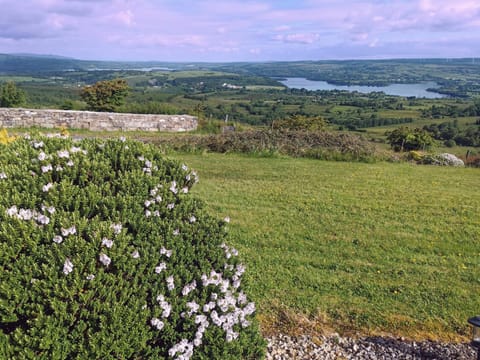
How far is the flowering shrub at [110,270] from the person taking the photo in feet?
6.54

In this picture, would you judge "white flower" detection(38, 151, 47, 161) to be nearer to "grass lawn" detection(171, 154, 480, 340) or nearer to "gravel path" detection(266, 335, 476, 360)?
"grass lawn" detection(171, 154, 480, 340)

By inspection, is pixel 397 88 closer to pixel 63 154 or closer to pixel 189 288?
pixel 63 154

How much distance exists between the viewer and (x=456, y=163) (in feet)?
42.5

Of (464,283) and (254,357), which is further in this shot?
(464,283)

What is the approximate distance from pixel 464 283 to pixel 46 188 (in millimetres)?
4345

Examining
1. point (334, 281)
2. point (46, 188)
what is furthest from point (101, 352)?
point (334, 281)

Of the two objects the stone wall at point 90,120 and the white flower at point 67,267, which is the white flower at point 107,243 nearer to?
the white flower at point 67,267

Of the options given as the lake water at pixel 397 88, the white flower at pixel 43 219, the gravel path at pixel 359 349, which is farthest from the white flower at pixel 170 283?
the lake water at pixel 397 88

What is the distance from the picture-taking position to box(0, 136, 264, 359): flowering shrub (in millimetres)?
1992

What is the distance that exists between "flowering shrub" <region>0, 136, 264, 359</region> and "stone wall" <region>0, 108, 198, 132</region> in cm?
1495

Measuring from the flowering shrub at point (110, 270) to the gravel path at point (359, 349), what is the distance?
1060 mm

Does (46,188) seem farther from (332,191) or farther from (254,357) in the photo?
(332,191)

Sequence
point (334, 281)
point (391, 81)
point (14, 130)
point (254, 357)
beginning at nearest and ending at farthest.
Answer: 1. point (254, 357)
2. point (334, 281)
3. point (14, 130)
4. point (391, 81)

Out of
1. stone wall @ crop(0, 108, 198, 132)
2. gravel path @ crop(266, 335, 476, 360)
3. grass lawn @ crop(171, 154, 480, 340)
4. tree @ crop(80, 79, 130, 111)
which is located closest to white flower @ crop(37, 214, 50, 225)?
grass lawn @ crop(171, 154, 480, 340)
